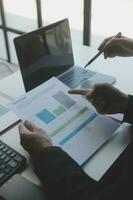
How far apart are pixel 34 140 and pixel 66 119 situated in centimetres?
17

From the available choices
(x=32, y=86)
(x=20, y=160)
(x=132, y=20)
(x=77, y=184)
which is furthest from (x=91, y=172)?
(x=132, y=20)

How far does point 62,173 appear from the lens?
0.77 meters

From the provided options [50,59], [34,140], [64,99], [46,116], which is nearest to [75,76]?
[50,59]

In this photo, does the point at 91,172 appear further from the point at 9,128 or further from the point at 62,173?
the point at 9,128

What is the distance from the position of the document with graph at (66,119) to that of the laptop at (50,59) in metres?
0.10

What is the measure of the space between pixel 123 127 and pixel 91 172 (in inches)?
9.5

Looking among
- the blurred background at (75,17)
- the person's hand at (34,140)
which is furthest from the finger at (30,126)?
the blurred background at (75,17)

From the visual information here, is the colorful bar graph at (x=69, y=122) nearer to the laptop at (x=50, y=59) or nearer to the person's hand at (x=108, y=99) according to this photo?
the person's hand at (x=108, y=99)

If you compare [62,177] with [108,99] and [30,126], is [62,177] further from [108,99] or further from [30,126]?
[108,99]

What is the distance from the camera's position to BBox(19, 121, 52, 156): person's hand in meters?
0.83

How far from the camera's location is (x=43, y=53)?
1.15m

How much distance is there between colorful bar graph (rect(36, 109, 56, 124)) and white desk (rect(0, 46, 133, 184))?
10 centimetres

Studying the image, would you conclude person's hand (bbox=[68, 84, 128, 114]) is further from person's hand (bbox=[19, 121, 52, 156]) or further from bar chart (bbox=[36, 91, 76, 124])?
person's hand (bbox=[19, 121, 52, 156])

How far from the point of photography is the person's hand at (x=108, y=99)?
0.99 m
